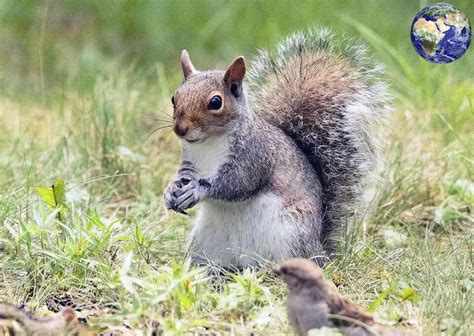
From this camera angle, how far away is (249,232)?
11.5 ft

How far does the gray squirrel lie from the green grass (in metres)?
0.15

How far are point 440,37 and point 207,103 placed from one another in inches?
34.8

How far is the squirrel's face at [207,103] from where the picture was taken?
3342 mm

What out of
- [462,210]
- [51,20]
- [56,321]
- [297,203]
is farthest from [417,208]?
[51,20]

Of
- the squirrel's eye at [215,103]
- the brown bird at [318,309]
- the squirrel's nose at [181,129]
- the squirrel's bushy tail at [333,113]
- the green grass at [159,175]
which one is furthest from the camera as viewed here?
the squirrel's bushy tail at [333,113]

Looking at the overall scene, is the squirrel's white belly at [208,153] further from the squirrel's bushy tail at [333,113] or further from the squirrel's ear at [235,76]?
the squirrel's bushy tail at [333,113]

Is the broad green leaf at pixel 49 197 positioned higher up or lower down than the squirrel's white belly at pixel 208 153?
lower down

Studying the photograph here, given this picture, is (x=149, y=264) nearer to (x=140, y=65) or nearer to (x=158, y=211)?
(x=158, y=211)

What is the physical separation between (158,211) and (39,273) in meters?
1.08

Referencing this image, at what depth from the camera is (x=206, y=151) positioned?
3.51m

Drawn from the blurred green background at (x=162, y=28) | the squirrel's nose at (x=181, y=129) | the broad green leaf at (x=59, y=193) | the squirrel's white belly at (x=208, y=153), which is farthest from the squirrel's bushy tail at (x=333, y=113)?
the blurred green background at (x=162, y=28)

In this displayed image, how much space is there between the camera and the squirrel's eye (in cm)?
341

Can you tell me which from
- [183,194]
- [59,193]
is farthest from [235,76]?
[59,193]

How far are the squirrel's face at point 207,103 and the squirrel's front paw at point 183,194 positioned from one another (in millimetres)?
176
